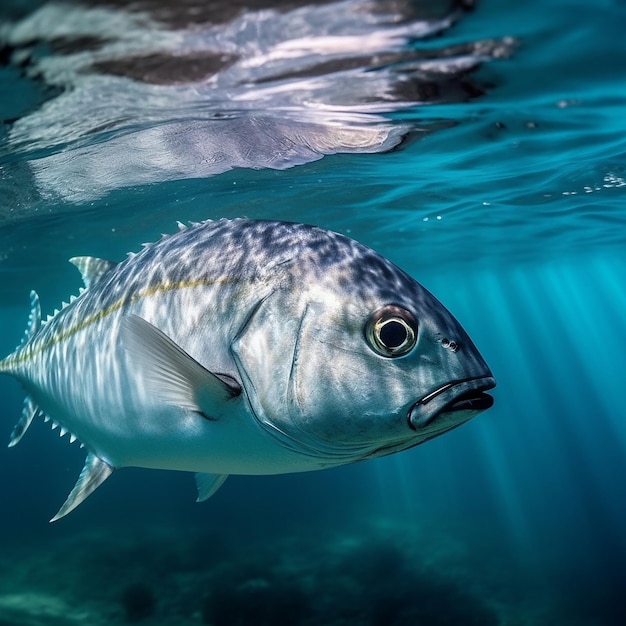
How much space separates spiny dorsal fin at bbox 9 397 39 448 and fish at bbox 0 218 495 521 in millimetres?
1764

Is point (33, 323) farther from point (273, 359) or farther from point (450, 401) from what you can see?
point (450, 401)

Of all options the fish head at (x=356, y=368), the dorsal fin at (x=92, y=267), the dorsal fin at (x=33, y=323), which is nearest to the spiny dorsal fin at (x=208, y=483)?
the fish head at (x=356, y=368)

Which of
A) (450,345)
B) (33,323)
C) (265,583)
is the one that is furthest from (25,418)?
(265,583)

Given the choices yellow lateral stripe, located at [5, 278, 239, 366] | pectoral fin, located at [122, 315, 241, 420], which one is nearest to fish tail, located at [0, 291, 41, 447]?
yellow lateral stripe, located at [5, 278, 239, 366]

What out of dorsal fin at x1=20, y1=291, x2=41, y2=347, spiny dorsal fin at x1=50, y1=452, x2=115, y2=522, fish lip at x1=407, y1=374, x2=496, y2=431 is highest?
fish lip at x1=407, y1=374, x2=496, y2=431

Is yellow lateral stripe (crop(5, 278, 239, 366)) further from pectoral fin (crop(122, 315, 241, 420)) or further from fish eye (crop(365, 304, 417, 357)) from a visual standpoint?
fish eye (crop(365, 304, 417, 357))

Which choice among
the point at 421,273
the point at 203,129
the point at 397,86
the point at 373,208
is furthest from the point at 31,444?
the point at 397,86

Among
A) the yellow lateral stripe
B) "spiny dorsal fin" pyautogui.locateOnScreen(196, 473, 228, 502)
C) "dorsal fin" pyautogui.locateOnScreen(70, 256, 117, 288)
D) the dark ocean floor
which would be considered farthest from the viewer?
the dark ocean floor

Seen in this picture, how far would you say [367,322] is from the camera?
3.02 metres

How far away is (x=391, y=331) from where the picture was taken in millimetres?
2959

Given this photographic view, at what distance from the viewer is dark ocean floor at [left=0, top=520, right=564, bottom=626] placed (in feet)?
43.2

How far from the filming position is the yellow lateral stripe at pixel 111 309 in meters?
3.57

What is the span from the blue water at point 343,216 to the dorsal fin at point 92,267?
255cm

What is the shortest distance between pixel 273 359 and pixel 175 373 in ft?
1.63
